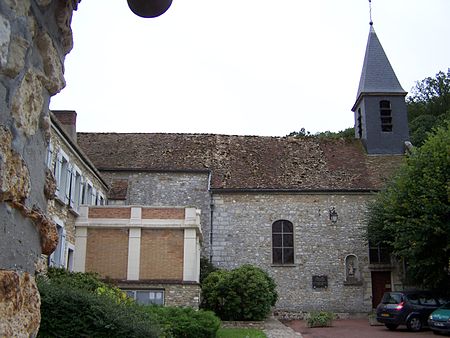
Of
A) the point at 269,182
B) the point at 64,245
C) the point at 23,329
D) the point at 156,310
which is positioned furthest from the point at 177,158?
the point at 23,329

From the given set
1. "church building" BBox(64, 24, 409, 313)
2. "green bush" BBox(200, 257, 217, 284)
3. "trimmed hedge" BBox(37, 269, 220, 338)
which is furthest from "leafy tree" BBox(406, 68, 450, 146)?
"trimmed hedge" BBox(37, 269, 220, 338)

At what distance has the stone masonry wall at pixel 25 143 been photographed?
→ 2.13m

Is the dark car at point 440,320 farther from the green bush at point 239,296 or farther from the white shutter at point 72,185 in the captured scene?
the white shutter at point 72,185

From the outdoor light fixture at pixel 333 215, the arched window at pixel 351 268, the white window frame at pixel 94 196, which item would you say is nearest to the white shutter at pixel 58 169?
the white window frame at pixel 94 196

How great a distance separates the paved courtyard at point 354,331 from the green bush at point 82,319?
32.2 ft

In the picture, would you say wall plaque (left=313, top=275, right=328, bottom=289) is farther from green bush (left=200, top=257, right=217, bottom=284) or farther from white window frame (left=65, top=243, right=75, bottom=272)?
white window frame (left=65, top=243, right=75, bottom=272)

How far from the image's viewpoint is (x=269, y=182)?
27156 millimetres

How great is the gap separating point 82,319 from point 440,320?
13142mm

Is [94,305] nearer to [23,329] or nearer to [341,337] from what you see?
[23,329]

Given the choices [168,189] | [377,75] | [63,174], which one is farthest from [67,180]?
[377,75]

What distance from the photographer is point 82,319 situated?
846 cm

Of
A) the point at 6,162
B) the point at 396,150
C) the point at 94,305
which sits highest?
the point at 396,150

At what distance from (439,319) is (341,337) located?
3464 mm

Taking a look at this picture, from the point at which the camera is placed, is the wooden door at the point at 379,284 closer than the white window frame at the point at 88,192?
No
